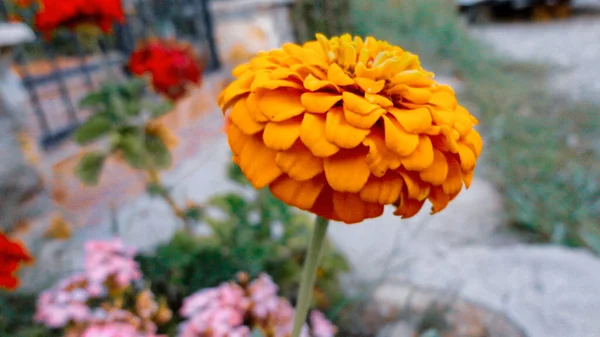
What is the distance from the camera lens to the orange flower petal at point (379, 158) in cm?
42

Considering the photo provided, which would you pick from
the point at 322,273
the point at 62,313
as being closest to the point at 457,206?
the point at 322,273

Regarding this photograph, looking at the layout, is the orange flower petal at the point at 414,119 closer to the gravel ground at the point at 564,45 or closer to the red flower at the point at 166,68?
the red flower at the point at 166,68

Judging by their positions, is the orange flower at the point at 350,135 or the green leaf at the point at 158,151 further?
the green leaf at the point at 158,151

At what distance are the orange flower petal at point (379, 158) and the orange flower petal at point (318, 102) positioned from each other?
56 mm

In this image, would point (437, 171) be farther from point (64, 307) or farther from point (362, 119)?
point (64, 307)

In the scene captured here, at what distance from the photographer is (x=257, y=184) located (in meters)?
0.45

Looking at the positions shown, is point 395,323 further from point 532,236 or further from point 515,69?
point 515,69

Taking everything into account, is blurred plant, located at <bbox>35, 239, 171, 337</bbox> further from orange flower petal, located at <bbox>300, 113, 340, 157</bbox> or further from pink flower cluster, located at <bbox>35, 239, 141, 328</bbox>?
orange flower petal, located at <bbox>300, 113, 340, 157</bbox>

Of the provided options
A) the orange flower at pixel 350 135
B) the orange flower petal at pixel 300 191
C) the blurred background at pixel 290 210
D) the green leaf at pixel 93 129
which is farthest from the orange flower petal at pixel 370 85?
the green leaf at pixel 93 129

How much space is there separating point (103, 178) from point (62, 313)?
1409mm

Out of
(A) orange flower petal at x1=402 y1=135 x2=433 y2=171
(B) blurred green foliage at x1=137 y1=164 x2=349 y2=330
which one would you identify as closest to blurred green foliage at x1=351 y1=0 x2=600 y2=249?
(B) blurred green foliage at x1=137 y1=164 x2=349 y2=330

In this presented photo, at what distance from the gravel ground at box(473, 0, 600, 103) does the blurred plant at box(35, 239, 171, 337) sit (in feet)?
12.6

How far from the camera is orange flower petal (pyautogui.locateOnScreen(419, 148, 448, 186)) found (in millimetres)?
436

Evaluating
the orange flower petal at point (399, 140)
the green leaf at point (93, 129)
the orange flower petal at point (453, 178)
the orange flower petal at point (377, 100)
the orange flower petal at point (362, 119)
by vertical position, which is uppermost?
the orange flower petal at point (377, 100)
